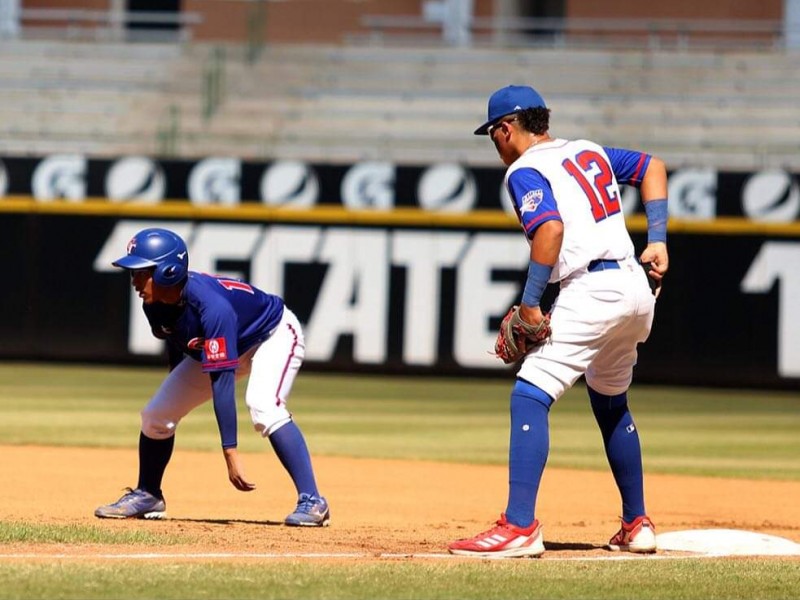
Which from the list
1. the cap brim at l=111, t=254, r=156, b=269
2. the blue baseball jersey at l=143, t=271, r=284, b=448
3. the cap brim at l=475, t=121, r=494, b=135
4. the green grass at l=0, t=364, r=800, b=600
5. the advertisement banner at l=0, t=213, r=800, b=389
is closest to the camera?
the green grass at l=0, t=364, r=800, b=600

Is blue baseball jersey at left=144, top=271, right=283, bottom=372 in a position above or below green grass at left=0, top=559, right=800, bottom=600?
above

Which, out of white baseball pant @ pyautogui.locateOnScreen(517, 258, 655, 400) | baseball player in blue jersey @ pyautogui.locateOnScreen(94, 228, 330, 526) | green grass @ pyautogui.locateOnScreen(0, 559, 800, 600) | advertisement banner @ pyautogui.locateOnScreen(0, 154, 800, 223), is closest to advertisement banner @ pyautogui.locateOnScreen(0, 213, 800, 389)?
advertisement banner @ pyautogui.locateOnScreen(0, 154, 800, 223)

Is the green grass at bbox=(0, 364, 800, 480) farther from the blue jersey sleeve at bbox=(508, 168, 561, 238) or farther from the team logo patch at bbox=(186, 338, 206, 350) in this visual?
the blue jersey sleeve at bbox=(508, 168, 561, 238)

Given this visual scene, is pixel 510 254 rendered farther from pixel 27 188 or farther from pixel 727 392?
pixel 27 188

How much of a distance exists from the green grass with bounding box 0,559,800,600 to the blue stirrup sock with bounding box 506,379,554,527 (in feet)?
0.74

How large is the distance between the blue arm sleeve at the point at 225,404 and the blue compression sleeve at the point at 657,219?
1803mm

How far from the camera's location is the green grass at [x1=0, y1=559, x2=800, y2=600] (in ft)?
16.1

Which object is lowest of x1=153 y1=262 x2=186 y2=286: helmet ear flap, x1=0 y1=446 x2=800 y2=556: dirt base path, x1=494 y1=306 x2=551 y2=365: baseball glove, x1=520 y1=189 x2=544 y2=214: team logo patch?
x1=0 y1=446 x2=800 y2=556: dirt base path

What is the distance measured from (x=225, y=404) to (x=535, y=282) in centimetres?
148

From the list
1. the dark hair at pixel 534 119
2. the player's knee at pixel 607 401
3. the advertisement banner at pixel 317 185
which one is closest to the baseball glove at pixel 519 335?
the player's knee at pixel 607 401

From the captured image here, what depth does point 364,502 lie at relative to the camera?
8578 millimetres

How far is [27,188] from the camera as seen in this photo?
1764 cm

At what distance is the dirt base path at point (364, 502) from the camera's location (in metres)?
6.57

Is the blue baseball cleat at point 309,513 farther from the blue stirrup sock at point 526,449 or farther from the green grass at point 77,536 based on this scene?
the blue stirrup sock at point 526,449
